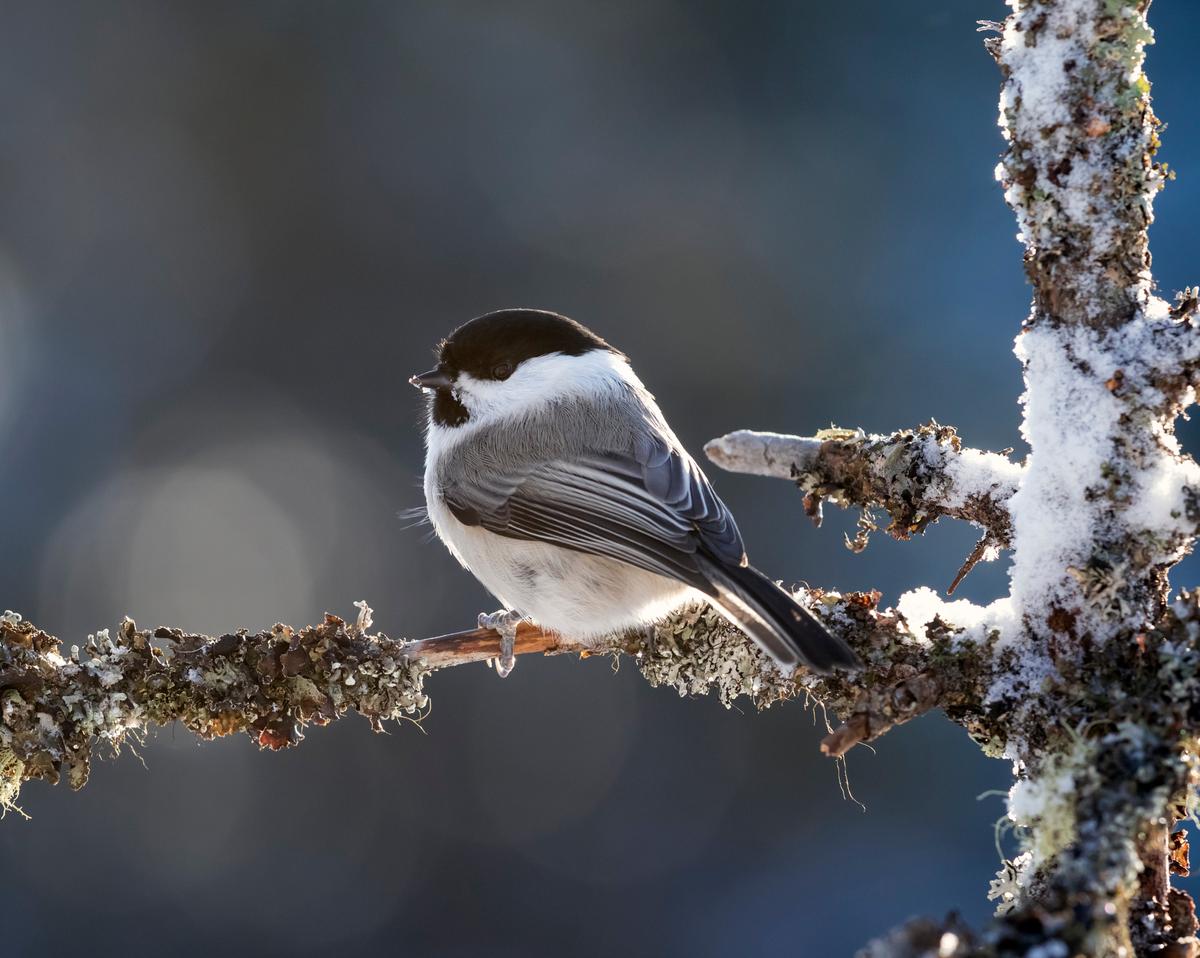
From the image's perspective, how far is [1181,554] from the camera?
41.6 inches

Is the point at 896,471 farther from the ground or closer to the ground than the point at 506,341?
closer to the ground

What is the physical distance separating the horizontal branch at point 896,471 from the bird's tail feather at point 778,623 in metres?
0.13

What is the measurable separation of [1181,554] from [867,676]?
37 centimetres

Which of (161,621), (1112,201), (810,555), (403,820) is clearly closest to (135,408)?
(161,621)

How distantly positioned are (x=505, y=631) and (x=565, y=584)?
0.15 m

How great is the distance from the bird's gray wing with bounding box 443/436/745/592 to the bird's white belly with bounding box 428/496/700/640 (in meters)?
0.03

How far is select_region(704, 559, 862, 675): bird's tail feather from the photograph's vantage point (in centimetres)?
121

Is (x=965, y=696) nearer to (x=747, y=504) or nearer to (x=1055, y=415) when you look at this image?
(x=1055, y=415)

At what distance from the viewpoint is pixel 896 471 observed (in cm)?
132

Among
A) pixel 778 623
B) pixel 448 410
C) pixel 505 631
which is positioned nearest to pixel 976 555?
pixel 778 623

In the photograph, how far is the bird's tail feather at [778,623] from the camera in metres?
1.21

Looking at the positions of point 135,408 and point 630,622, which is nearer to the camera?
point 630,622

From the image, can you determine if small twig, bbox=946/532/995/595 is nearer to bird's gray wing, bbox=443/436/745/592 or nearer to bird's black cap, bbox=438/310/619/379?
bird's gray wing, bbox=443/436/745/592

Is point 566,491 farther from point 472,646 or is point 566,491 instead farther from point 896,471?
point 896,471
